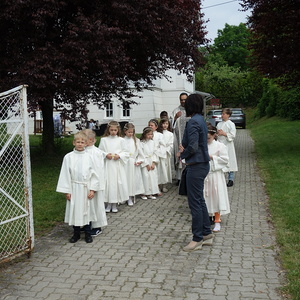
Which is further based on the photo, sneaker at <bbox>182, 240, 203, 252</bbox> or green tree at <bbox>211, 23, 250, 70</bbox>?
green tree at <bbox>211, 23, 250, 70</bbox>

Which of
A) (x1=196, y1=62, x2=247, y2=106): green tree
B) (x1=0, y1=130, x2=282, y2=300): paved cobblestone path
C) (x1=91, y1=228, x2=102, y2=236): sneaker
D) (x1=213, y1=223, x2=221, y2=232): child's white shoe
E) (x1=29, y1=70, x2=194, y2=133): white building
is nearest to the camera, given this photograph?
(x1=0, y1=130, x2=282, y2=300): paved cobblestone path

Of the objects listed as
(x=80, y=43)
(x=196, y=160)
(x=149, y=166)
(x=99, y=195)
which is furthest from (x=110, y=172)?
(x=80, y=43)

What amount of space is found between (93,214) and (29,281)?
1893mm

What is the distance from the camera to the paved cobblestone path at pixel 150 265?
4.75 meters

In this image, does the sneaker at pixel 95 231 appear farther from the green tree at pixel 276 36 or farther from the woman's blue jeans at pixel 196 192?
the green tree at pixel 276 36

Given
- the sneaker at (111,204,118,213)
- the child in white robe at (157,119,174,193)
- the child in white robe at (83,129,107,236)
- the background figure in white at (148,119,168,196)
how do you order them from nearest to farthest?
the child in white robe at (83,129,107,236)
the sneaker at (111,204,118,213)
the background figure in white at (148,119,168,196)
the child in white robe at (157,119,174,193)

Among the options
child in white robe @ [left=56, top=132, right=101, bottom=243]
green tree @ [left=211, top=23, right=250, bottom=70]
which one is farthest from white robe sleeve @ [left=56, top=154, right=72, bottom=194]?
green tree @ [left=211, top=23, right=250, bottom=70]

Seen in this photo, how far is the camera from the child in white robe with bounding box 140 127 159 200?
10250mm

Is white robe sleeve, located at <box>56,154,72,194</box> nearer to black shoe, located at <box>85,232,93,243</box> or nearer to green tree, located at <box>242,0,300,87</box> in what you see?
black shoe, located at <box>85,232,93,243</box>

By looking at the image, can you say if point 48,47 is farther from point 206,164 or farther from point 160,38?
point 206,164

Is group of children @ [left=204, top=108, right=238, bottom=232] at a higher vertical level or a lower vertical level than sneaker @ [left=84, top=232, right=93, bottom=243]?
higher

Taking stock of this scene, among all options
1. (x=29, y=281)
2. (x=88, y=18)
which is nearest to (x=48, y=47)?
(x=88, y=18)

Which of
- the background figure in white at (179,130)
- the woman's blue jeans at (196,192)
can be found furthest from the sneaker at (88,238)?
the background figure in white at (179,130)

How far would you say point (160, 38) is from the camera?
1516cm
